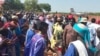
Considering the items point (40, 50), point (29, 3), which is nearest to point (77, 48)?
point (40, 50)

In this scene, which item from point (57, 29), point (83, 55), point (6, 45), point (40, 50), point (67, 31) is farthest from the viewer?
point (57, 29)

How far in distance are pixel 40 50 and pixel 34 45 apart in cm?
22

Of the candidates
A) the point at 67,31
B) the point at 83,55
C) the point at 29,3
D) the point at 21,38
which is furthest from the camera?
the point at 29,3

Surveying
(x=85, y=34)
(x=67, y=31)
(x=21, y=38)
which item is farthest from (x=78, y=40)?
(x=21, y=38)

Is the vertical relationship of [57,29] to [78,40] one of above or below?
below

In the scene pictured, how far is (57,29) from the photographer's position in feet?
43.6

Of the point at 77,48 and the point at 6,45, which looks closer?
the point at 77,48

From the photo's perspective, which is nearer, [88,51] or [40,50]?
[88,51]

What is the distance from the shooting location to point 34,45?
7031 mm

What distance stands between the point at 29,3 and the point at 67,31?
393 ft

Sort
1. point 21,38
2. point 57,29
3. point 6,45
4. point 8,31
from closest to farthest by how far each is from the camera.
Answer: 1. point 6,45
2. point 8,31
3. point 21,38
4. point 57,29

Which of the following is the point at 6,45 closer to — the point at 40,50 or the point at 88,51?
the point at 40,50

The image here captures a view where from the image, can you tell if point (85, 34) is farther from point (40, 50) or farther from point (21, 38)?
point (21, 38)

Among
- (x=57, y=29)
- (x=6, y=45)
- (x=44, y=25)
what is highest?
(x=44, y=25)
